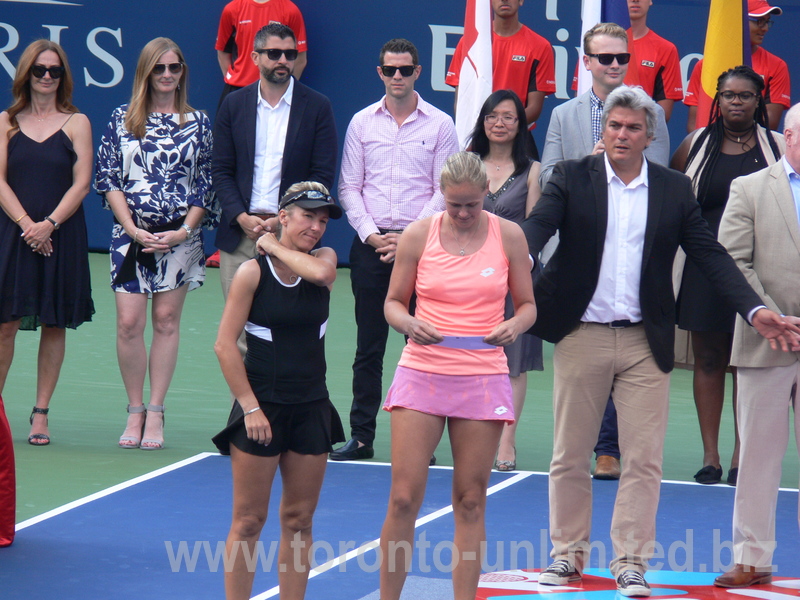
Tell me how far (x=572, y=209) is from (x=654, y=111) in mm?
542

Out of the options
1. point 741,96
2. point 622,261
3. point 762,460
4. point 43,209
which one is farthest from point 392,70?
point 762,460

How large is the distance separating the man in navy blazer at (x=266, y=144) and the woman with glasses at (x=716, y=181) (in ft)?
7.21

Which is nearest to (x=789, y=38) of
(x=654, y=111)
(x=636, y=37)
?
(x=636, y=37)

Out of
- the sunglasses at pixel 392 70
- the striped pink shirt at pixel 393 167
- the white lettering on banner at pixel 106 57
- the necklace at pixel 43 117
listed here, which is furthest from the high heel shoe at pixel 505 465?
the white lettering on banner at pixel 106 57

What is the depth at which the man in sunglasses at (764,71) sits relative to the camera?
10102 millimetres

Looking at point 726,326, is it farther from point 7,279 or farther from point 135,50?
point 135,50

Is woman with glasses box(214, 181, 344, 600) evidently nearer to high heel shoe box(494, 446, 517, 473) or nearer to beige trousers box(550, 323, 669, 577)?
beige trousers box(550, 323, 669, 577)

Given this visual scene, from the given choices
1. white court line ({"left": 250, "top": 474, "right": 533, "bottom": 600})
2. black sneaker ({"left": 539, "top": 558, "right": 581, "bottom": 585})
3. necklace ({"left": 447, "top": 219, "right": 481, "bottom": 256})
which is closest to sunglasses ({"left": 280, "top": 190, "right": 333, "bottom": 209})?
necklace ({"left": 447, "top": 219, "right": 481, "bottom": 256})

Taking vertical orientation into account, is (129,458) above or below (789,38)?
below

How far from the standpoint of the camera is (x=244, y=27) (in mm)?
12891

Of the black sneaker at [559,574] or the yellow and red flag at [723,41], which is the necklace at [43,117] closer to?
the yellow and red flag at [723,41]

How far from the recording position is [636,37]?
9.80 metres

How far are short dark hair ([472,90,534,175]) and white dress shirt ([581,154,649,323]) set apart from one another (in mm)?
1813

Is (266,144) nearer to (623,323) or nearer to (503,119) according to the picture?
(503,119)
